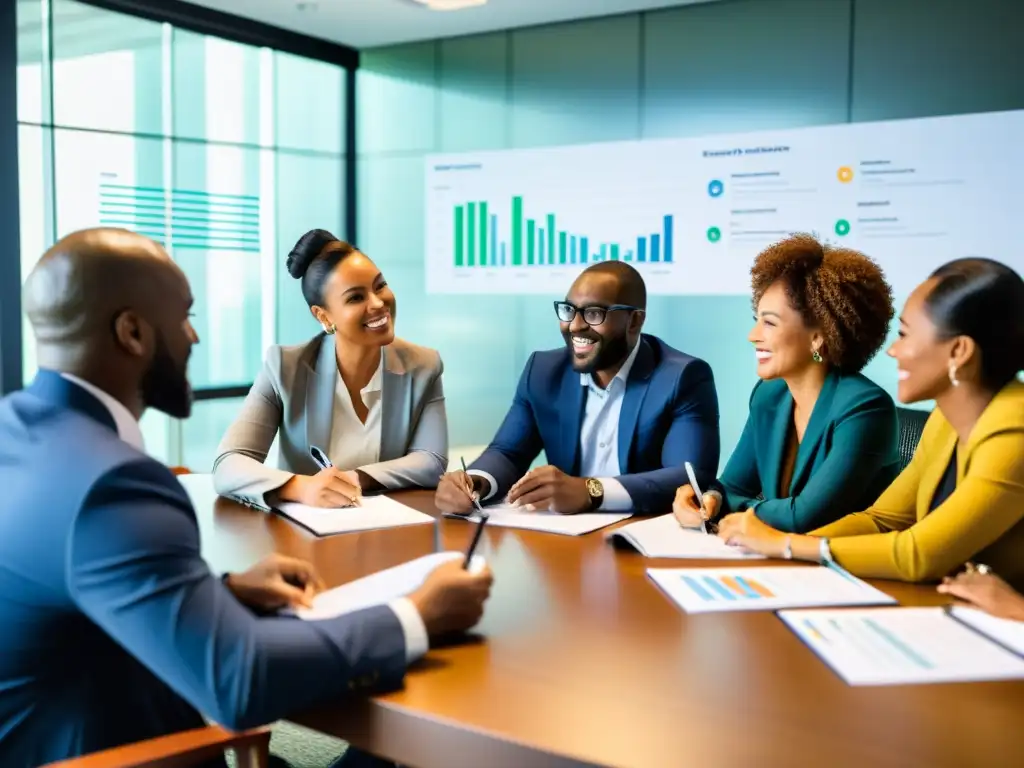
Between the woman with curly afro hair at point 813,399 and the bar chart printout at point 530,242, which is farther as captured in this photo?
the bar chart printout at point 530,242

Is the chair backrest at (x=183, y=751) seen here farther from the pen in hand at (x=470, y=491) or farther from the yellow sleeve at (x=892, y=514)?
the yellow sleeve at (x=892, y=514)

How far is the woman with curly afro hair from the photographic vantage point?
232 centimetres

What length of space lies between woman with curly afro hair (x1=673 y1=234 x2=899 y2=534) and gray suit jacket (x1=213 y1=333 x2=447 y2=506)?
0.91 m

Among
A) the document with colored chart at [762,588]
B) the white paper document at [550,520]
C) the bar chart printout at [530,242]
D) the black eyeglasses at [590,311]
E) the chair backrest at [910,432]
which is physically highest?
the bar chart printout at [530,242]

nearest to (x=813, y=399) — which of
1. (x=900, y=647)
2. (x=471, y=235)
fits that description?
(x=900, y=647)

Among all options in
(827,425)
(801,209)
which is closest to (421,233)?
(801,209)

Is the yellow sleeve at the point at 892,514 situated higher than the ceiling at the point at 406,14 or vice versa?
the ceiling at the point at 406,14

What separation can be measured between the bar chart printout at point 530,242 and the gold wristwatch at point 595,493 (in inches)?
148

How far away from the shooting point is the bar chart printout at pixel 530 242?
6.18 meters

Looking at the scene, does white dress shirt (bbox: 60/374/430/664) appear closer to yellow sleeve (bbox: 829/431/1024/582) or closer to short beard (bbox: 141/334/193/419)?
short beard (bbox: 141/334/193/419)

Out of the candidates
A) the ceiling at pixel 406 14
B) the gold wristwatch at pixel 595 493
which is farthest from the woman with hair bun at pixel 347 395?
the ceiling at pixel 406 14

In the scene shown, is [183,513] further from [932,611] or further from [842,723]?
[932,611]

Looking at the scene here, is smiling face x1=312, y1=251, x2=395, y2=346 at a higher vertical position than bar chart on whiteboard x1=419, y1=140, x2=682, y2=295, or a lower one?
lower

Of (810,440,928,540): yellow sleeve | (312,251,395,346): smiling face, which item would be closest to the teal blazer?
(810,440,928,540): yellow sleeve
